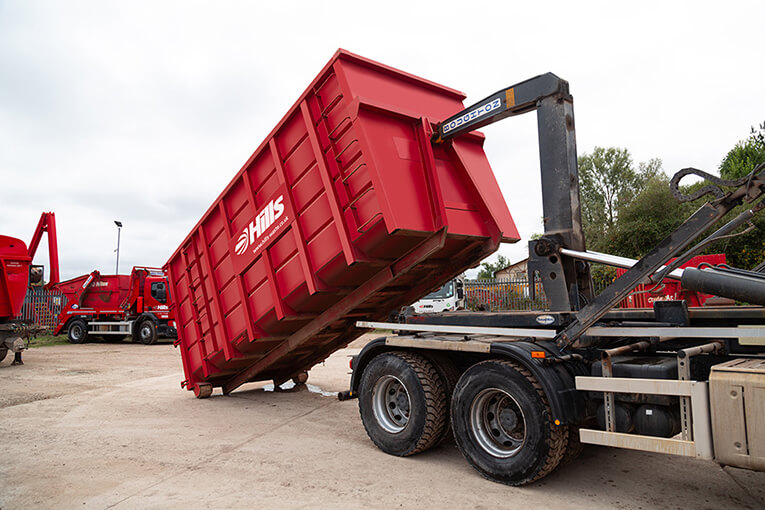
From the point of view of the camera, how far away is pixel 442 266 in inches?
243

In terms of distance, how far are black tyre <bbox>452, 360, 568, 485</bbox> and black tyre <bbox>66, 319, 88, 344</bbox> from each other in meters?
19.6

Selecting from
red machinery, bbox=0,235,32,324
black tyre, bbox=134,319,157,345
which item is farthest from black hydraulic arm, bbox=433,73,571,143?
black tyre, bbox=134,319,157,345

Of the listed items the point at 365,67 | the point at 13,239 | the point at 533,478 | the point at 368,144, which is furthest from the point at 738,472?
the point at 13,239

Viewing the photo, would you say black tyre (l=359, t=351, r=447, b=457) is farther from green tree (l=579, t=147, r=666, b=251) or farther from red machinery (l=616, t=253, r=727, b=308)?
green tree (l=579, t=147, r=666, b=251)

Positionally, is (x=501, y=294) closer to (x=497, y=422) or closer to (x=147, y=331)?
(x=147, y=331)

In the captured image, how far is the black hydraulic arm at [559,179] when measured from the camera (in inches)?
175

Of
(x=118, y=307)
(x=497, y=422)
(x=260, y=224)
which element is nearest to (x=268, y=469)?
(x=497, y=422)

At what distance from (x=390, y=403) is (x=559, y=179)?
105 inches

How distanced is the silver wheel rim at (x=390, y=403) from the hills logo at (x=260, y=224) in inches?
84.3

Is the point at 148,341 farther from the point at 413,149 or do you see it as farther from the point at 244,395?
the point at 413,149

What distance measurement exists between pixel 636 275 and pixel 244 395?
6.42 m

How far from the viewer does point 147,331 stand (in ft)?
63.2

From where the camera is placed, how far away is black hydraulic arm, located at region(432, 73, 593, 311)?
14.6 feet

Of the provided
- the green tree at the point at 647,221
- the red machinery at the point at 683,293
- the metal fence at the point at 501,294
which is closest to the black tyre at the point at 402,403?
the red machinery at the point at 683,293
